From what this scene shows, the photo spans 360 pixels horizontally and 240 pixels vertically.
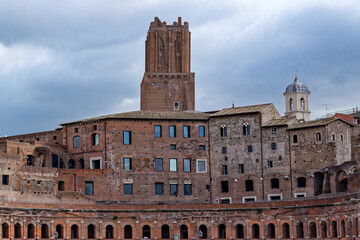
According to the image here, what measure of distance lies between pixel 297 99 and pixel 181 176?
2091 cm

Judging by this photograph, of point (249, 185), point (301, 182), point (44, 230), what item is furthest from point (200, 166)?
point (44, 230)

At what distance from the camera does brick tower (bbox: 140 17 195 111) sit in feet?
333

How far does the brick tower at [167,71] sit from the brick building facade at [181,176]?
426 cm

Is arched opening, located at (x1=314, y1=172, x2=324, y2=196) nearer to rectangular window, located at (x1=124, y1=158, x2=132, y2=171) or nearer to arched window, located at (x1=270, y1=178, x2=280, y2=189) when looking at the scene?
arched window, located at (x1=270, y1=178, x2=280, y2=189)

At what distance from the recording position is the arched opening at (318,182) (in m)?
90.0

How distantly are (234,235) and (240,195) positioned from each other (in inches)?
226

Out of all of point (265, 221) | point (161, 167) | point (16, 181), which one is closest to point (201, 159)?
point (161, 167)

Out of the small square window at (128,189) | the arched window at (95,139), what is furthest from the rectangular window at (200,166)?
the arched window at (95,139)

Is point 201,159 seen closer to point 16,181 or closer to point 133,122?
point 133,122

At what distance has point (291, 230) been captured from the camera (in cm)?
8706

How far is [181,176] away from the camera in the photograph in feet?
308

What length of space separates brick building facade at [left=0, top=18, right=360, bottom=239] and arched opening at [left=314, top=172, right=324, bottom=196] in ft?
0.43

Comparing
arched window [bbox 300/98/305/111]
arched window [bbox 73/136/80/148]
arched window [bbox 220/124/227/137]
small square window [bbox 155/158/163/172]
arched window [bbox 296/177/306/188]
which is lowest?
arched window [bbox 296/177/306/188]

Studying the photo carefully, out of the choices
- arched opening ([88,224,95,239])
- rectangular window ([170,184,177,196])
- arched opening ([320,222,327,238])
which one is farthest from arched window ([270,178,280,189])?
arched opening ([88,224,95,239])
